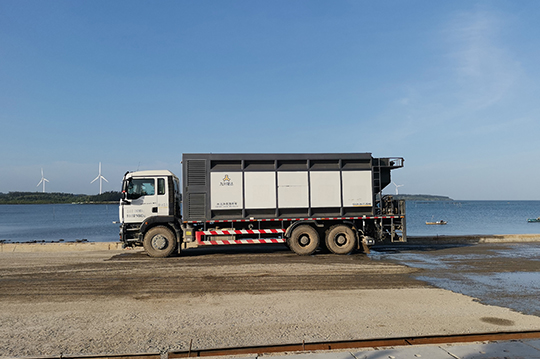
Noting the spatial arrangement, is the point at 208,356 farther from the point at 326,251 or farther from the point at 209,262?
the point at 326,251

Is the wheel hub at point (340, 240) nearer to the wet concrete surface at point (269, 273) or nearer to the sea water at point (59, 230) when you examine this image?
the wet concrete surface at point (269, 273)

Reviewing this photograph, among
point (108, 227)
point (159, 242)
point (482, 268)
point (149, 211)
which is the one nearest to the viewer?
point (482, 268)

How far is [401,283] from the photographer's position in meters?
9.79

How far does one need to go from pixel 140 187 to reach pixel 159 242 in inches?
88.4

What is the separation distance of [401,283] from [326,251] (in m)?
6.08

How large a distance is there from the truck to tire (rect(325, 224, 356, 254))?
1.5 inches

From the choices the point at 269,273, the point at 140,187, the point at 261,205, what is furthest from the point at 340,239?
the point at 140,187

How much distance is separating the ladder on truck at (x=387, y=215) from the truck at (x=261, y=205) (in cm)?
4

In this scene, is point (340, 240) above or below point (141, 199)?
below

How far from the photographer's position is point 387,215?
1520cm

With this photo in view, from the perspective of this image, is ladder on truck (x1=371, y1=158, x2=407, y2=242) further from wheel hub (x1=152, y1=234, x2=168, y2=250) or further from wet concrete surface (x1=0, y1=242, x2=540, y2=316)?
wheel hub (x1=152, y1=234, x2=168, y2=250)

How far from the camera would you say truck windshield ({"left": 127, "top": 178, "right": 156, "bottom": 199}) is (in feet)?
47.7

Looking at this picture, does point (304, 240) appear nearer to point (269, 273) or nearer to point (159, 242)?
point (269, 273)

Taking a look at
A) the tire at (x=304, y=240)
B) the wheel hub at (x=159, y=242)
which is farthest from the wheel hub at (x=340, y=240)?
the wheel hub at (x=159, y=242)
